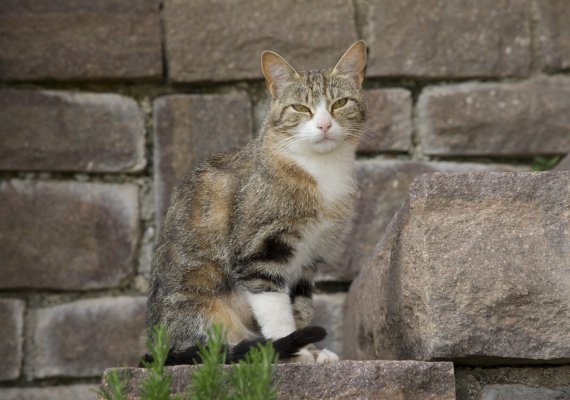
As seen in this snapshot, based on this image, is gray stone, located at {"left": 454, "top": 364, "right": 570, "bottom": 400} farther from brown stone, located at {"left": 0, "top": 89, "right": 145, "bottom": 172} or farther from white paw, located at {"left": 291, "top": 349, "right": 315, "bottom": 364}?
brown stone, located at {"left": 0, "top": 89, "right": 145, "bottom": 172}

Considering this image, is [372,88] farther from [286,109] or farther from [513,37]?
[286,109]

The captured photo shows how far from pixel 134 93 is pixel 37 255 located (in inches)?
32.8

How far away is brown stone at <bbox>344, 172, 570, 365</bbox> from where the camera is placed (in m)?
2.26

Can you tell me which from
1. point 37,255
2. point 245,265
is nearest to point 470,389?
point 245,265

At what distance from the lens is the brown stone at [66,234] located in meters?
3.65

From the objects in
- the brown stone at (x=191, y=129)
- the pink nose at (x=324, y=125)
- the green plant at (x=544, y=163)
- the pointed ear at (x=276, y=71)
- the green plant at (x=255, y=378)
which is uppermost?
the pointed ear at (x=276, y=71)

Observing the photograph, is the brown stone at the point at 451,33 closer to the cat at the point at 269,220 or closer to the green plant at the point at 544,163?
the green plant at the point at 544,163

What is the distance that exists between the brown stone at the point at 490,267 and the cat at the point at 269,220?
1.38ft

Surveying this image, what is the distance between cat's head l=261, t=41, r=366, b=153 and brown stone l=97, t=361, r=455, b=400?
0.94 meters

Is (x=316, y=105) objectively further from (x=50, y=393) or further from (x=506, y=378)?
(x=50, y=393)

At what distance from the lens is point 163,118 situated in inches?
147

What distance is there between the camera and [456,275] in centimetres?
228

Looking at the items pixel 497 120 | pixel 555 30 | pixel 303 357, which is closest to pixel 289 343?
pixel 303 357

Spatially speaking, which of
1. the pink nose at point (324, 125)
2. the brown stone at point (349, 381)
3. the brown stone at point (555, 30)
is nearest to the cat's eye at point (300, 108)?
the pink nose at point (324, 125)
